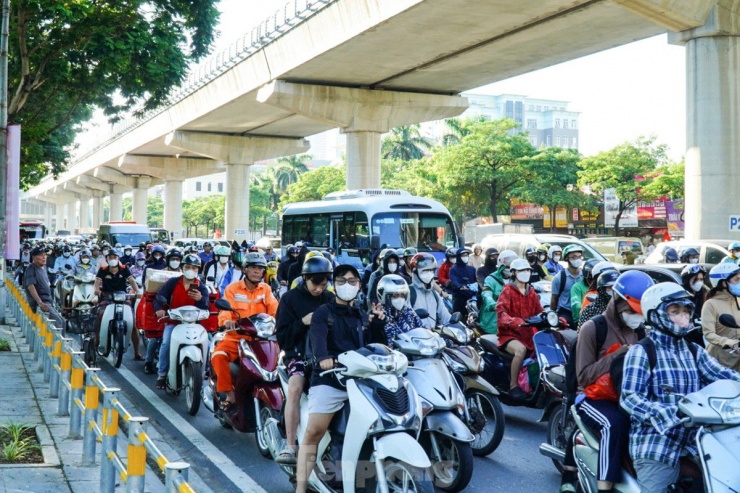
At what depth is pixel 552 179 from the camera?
1969 inches

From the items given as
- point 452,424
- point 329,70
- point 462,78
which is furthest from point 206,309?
point 462,78

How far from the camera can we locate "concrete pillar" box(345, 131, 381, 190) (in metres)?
33.9

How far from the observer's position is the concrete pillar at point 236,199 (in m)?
48.3

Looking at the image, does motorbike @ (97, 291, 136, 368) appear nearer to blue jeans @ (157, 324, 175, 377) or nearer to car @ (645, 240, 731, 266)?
blue jeans @ (157, 324, 175, 377)

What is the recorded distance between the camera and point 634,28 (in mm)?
23109

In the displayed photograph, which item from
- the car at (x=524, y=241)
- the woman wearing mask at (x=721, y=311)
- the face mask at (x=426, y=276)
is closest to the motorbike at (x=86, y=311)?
the face mask at (x=426, y=276)

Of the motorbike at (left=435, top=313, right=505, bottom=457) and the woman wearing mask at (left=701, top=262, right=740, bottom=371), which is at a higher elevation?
the woman wearing mask at (left=701, top=262, right=740, bottom=371)

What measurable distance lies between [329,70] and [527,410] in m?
21.9

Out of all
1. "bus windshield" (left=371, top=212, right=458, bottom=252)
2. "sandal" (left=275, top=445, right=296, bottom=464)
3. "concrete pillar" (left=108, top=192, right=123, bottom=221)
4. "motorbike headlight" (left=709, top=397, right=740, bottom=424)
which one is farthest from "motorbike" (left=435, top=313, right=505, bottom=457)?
"concrete pillar" (left=108, top=192, right=123, bottom=221)

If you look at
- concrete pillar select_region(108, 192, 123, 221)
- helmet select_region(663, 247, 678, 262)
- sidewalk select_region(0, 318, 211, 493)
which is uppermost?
concrete pillar select_region(108, 192, 123, 221)

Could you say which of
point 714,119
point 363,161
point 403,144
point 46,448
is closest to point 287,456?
point 46,448

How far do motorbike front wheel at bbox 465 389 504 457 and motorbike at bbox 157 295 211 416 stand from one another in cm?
284

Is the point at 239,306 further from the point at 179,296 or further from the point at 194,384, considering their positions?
the point at 179,296

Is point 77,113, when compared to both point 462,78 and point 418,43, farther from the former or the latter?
point 462,78
